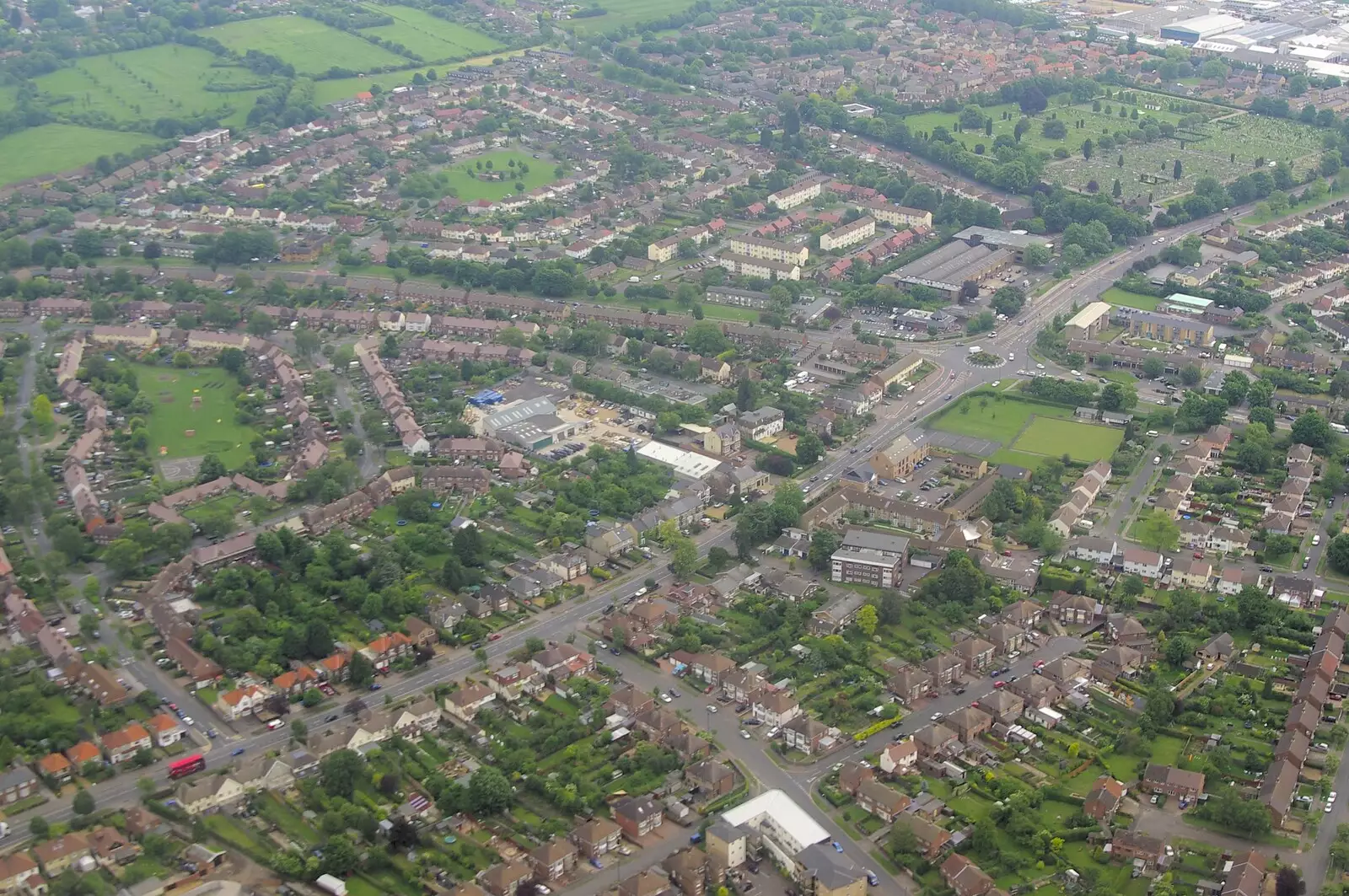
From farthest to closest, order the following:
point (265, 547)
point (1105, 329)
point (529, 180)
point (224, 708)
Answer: point (529, 180)
point (1105, 329)
point (265, 547)
point (224, 708)

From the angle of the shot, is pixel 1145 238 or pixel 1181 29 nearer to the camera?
pixel 1145 238

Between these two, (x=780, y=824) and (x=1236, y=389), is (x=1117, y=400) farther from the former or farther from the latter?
(x=780, y=824)

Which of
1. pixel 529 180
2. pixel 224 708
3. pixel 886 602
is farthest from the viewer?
pixel 529 180

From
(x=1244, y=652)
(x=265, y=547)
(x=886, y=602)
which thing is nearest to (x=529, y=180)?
(x=265, y=547)

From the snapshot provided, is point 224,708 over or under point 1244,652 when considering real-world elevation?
under

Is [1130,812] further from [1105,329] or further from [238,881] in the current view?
[1105,329]

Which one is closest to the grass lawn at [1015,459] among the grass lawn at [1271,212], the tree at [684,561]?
the tree at [684,561]
